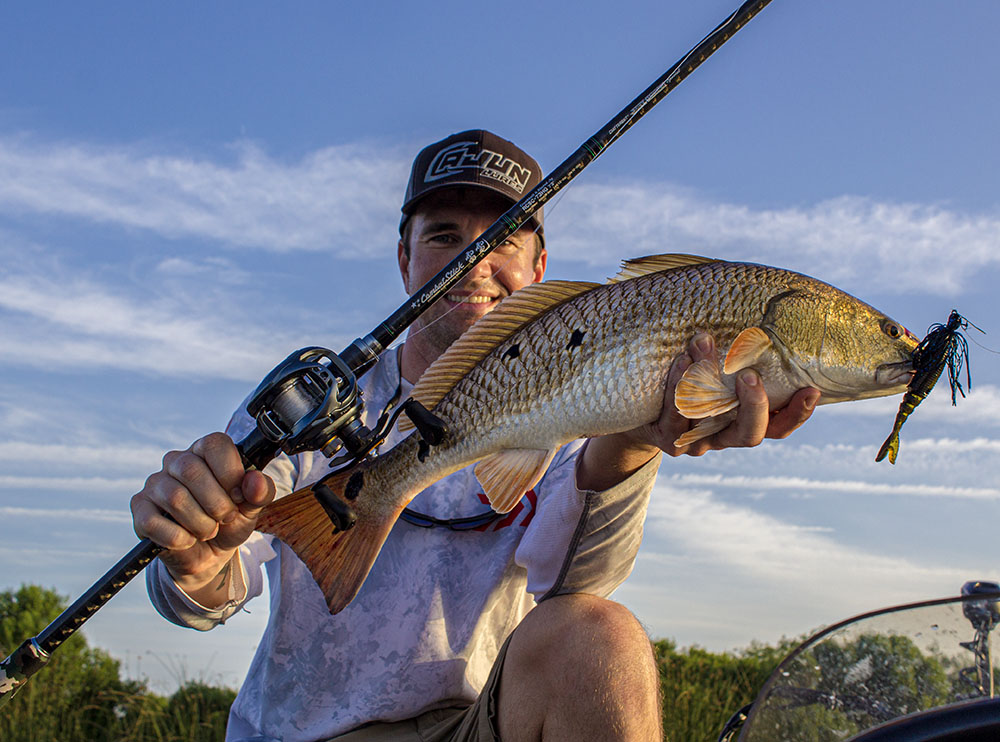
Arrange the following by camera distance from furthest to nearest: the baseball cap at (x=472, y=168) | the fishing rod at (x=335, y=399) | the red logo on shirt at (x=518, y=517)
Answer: the baseball cap at (x=472, y=168) < the red logo on shirt at (x=518, y=517) < the fishing rod at (x=335, y=399)

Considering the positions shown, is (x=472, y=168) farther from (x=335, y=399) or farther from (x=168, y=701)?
(x=168, y=701)

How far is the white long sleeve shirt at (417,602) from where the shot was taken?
122 inches

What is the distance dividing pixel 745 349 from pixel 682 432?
344 millimetres

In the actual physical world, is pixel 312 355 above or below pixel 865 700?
above

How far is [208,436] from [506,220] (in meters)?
1.18

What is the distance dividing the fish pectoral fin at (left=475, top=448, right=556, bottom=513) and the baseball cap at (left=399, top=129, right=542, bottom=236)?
176 centimetres

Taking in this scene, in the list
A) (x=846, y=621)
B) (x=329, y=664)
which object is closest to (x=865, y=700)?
(x=846, y=621)

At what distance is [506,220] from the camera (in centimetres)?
295

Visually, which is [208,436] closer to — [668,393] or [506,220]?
[506,220]

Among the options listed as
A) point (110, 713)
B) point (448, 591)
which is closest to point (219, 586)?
point (448, 591)

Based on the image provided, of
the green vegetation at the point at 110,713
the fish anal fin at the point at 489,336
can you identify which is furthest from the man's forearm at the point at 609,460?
the green vegetation at the point at 110,713

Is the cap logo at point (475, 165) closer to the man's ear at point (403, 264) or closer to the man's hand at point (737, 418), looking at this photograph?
the man's ear at point (403, 264)

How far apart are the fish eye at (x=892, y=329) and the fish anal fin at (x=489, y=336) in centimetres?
91

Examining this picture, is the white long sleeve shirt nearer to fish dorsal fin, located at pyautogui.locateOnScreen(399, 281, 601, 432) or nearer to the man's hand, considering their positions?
the man's hand
